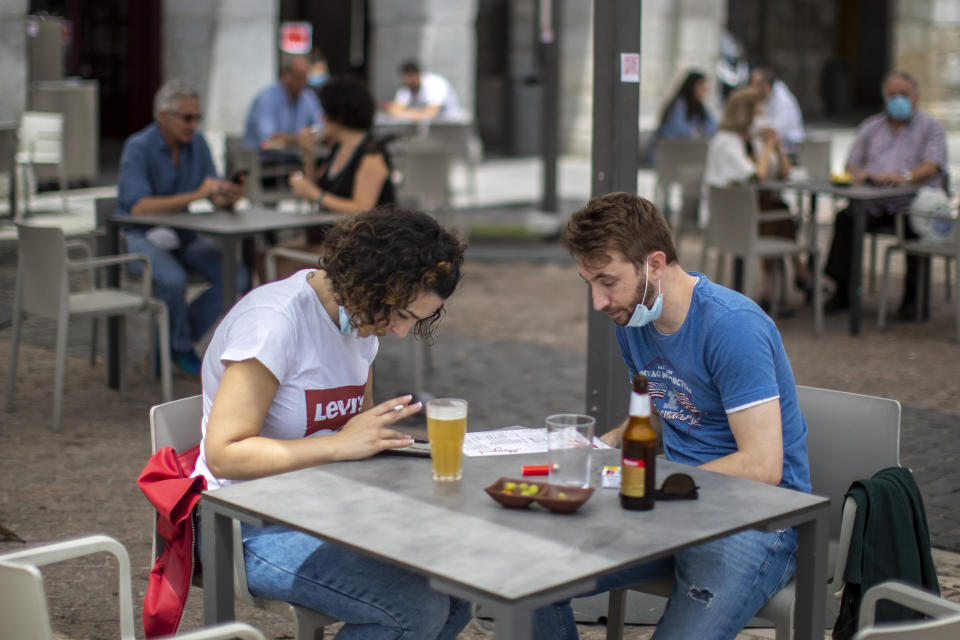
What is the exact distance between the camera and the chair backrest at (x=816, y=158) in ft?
33.4

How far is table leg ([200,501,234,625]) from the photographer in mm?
2684

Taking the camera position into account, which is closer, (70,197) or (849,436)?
(849,436)

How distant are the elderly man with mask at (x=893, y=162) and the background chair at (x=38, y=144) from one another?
21.7ft

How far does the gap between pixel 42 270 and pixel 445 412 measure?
374 cm

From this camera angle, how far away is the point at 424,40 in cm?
1496

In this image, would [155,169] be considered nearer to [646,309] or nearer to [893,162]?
[646,309]

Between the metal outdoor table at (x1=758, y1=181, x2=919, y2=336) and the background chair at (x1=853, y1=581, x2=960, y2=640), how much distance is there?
5380mm

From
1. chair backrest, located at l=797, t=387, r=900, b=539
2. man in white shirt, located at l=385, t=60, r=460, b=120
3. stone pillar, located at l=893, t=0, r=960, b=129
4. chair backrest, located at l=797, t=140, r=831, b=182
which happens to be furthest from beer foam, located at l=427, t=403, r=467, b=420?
stone pillar, located at l=893, t=0, r=960, b=129

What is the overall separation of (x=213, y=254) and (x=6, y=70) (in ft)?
17.5

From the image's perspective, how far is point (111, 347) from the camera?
6430 mm

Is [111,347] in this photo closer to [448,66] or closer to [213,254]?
[213,254]

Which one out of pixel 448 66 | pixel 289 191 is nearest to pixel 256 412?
pixel 289 191

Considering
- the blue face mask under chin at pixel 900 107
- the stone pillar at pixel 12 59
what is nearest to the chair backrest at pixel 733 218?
the blue face mask under chin at pixel 900 107

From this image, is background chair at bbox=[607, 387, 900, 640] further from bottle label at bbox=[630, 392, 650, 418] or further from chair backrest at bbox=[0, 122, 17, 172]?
chair backrest at bbox=[0, 122, 17, 172]
